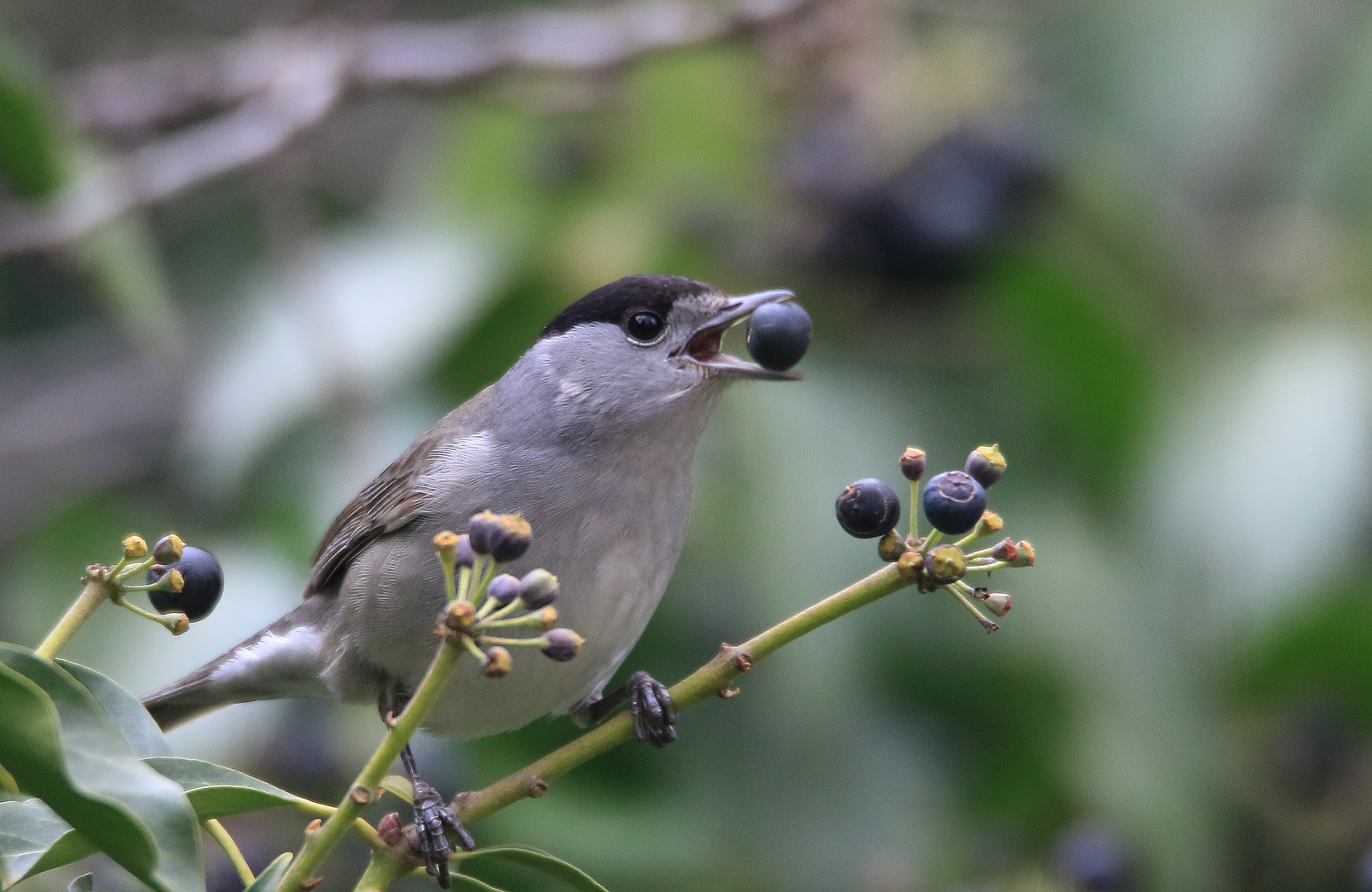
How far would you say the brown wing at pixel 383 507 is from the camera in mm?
3707

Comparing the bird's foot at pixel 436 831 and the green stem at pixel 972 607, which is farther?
the bird's foot at pixel 436 831

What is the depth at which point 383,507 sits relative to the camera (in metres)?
3.80

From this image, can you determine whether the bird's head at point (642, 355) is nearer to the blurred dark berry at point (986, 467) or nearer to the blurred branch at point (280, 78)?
the blurred dark berry at point (986, 467)

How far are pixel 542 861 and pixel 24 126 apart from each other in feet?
11.2

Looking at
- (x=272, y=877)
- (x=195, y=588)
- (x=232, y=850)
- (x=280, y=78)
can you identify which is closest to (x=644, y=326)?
(x=195, y=588)

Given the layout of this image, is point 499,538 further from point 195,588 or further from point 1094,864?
point 1094,864

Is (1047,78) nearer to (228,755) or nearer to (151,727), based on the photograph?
(228,755)

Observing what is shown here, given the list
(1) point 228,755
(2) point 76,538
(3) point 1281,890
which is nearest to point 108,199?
(2) point 76,538

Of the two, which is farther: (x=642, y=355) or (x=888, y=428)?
(x=888, y=428)

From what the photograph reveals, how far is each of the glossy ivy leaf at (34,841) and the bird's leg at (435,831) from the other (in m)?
0.48

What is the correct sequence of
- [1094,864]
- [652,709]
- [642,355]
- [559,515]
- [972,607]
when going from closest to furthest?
[972,607]
[652,709]
[559,515]
[642,355]
[1094,864]

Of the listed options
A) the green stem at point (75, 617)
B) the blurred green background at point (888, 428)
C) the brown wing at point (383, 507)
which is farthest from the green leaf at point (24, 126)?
the green stem at point (75, 617)

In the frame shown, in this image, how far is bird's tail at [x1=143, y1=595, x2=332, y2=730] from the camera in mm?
3791

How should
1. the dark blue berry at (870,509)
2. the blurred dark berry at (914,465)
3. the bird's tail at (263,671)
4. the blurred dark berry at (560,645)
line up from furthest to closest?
1. the bird's tail at (263,671)
2. the dark blue berry at (870,509)
3. the blurred dark berry at (914,465)
4. the blurred dark berry at (560,645)
